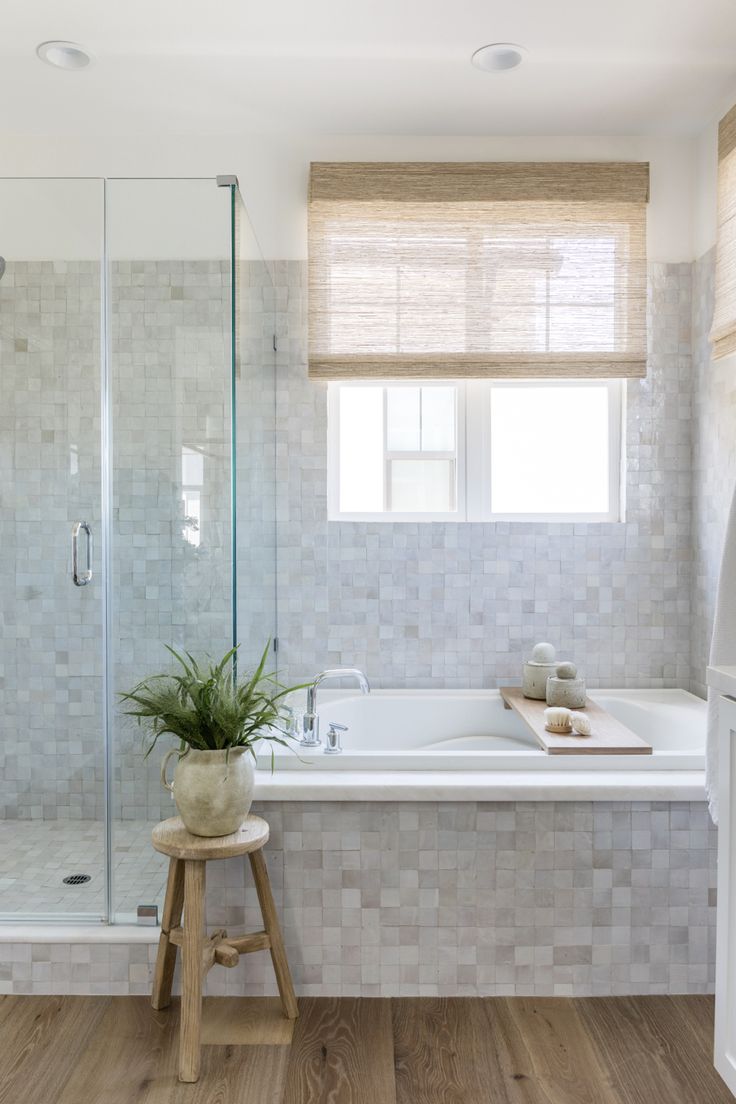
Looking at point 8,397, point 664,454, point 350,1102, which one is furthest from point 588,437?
point 350,1102

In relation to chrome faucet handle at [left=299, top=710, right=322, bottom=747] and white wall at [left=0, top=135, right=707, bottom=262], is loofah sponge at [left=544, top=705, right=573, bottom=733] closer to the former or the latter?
chrome faucet handle at [left=299, top=710, right=322, bottom=747]

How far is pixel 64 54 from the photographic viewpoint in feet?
8.30

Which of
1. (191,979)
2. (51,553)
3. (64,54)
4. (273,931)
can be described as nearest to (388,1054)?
(273,931)

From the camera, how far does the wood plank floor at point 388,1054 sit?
185 centimetres

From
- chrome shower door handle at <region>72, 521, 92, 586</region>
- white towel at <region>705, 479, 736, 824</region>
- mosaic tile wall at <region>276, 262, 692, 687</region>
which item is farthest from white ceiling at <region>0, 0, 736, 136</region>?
white towel at <region>705, 479, 736, 824</region>

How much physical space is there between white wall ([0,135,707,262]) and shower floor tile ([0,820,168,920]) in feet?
6.86

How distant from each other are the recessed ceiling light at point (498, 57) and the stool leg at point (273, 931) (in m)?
2.30

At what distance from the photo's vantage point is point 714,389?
2.97 metres

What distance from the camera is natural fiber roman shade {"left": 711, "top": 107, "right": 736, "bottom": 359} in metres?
2.74

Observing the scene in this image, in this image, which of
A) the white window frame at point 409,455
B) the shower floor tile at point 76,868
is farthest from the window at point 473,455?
the shower floor tile at point 76,868

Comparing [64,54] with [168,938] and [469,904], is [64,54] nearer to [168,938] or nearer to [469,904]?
[168,938]

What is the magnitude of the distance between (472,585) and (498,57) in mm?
1732

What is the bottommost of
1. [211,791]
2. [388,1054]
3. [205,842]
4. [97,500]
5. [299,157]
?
[388,1054]

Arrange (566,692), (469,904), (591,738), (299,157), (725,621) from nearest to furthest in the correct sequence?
(725,621)
(469,904)
(591,738)
(566,692)
(299,157)
